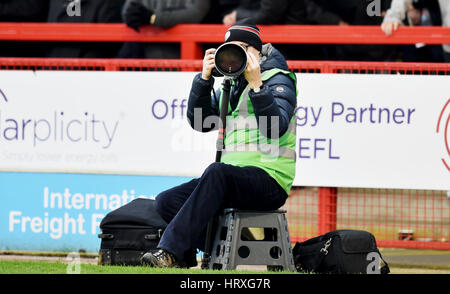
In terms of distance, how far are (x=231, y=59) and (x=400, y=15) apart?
3250mm

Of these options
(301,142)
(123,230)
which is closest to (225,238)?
(123,230)

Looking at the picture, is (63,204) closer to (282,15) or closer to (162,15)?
(162,15)

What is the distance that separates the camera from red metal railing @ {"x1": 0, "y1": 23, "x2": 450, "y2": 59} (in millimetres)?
8367

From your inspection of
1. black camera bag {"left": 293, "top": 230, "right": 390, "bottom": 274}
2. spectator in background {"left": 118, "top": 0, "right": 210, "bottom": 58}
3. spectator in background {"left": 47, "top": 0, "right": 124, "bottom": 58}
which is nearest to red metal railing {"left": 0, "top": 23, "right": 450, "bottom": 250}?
spectator in background {"left": 118, "top": 0, "right": 210, "bottom": 58}

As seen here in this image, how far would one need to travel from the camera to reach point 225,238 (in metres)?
6.18

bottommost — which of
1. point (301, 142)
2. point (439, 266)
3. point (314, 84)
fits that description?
point (439, 266)

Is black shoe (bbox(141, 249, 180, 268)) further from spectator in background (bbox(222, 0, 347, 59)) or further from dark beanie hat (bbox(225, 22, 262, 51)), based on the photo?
spectator in background (bbox(222, 0, 347, 59))

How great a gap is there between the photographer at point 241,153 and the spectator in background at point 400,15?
7.82ft

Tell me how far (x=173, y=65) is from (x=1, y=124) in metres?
1.65

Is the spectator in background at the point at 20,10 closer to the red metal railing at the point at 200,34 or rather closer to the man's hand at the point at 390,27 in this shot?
the red metal railing at the point at 200,34

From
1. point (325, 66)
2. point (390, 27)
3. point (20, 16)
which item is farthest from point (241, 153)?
point (20, 16)

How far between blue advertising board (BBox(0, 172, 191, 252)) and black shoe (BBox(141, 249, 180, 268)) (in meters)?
2.54
